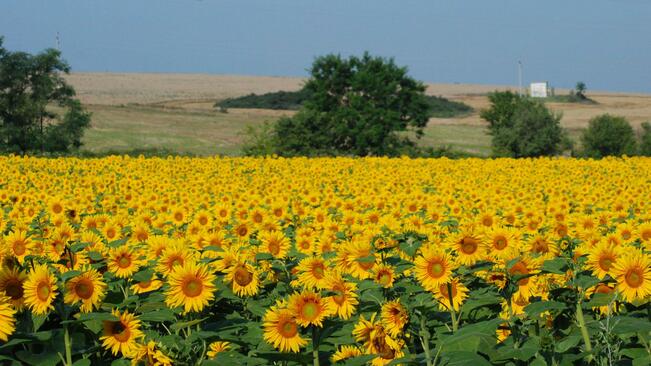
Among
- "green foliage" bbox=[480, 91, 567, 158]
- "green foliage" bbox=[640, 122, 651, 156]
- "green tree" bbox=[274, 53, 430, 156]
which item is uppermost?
"green tree" bbox=[274, 53, 430, 156]

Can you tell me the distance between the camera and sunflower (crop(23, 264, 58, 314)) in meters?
4.25

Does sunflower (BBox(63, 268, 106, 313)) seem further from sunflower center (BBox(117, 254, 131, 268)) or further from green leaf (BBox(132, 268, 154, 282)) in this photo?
sunflower center (BBox(117, 254, 131, 268))

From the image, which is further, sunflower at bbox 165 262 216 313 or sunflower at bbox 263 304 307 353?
sunflower at bbox 165 262 216 313

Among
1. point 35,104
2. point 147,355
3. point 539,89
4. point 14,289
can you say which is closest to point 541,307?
point 147,355

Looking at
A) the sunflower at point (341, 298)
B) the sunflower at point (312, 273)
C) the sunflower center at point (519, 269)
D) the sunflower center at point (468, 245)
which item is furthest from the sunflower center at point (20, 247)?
the sunflower center at point (519, 269)

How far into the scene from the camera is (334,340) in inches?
176

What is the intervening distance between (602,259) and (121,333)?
113 inches

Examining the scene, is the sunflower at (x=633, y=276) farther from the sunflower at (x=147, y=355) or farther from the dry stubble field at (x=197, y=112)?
the dry stubble field at (x=197, y=112)

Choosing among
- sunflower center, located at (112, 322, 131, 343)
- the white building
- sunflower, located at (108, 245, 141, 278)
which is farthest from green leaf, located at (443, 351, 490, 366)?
the white building

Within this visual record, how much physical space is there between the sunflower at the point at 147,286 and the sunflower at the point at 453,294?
5.81 ft

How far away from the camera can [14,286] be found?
4.34m

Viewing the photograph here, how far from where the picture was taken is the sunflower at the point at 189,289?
173 inches

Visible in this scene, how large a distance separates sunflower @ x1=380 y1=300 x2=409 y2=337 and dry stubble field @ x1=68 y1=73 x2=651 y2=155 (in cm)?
4606

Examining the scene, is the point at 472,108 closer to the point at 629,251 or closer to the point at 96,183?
the point at 96,183
